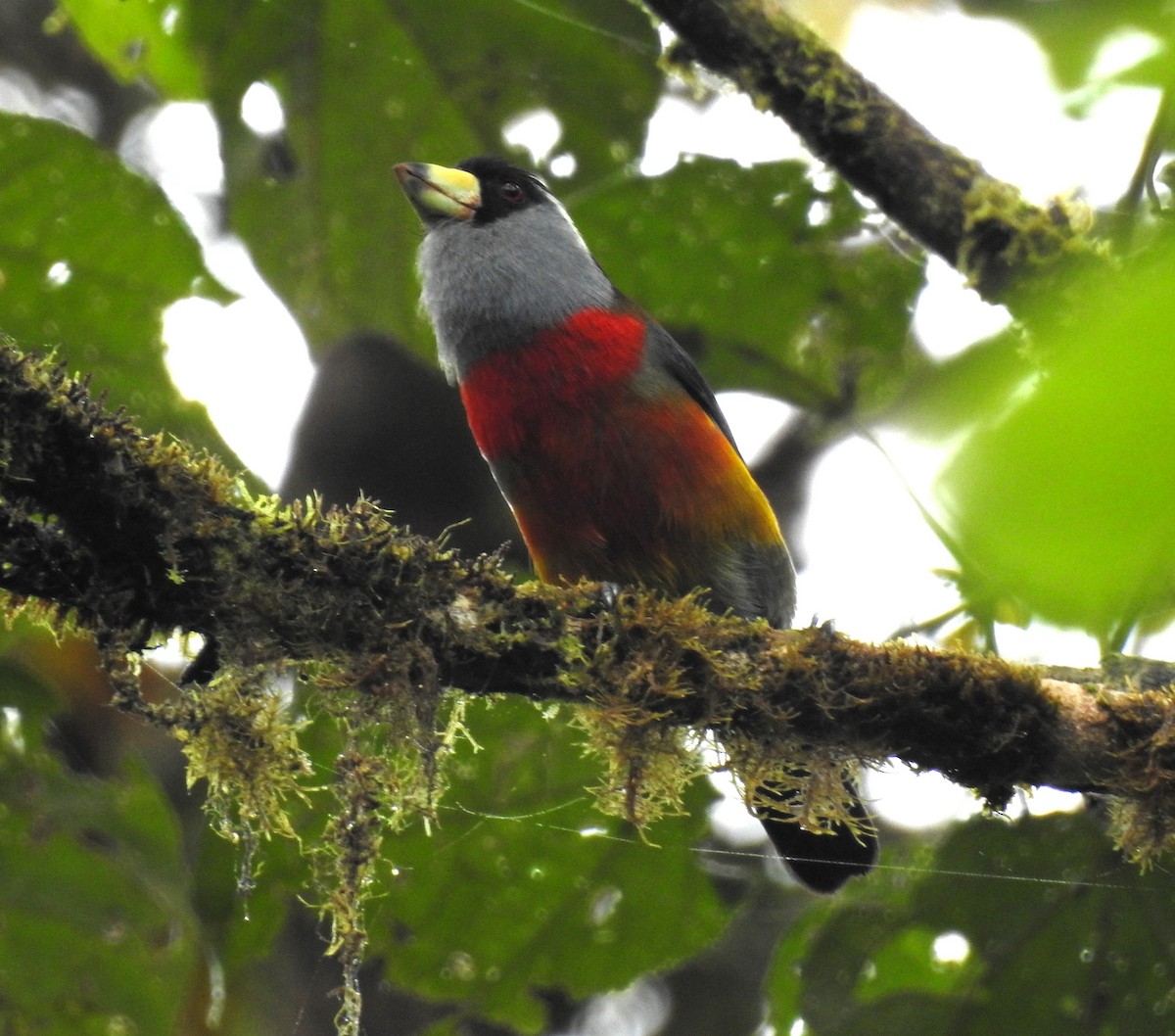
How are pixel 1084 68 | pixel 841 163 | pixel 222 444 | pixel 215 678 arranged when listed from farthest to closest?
pixel 841 163 → pixel 222 444 → pixel 215 678 → pixel 1084 68

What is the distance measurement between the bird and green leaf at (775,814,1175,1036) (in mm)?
179

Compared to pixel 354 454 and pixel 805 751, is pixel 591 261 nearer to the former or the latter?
pixel 354 454

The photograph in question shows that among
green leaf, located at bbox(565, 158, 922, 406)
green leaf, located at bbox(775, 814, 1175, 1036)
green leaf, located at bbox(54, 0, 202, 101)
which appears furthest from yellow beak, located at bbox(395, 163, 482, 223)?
green leaf, located at bbox(775, 814, 1175, 1036)

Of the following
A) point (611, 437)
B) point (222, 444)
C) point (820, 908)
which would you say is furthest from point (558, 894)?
point (222, 444)

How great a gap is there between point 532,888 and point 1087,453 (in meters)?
2.77

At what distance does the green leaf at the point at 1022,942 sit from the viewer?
2.68 m

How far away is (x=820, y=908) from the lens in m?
3.16

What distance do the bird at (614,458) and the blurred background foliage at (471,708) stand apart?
0.28m

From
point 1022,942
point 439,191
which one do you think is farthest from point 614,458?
point 1022,942

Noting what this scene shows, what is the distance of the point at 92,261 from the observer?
2.62 m

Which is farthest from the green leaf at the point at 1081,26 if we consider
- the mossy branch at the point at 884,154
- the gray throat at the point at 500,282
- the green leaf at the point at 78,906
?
the green leaf at the point at 78,906

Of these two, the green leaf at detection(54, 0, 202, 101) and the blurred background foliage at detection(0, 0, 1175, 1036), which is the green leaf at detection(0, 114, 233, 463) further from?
the green leaf at detection(54, 0, 202, 101)

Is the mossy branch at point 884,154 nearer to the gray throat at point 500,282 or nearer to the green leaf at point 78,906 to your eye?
the gray throat at point 500,282

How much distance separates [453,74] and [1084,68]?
2.28 metres
